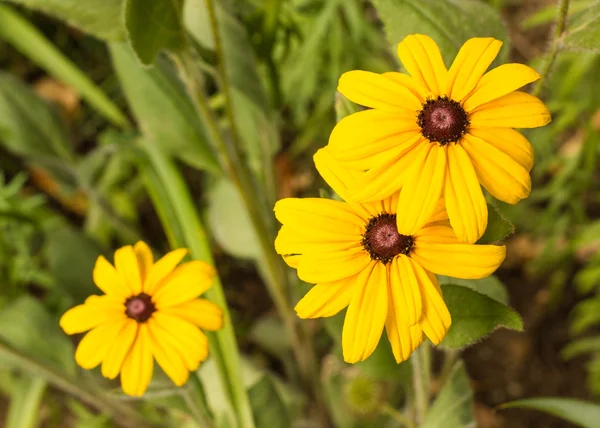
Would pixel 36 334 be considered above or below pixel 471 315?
above

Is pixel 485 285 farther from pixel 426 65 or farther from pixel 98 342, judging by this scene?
pixel 98 342

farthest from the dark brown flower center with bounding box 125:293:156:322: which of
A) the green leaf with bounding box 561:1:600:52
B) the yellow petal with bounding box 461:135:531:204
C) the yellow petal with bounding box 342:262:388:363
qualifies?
the green leaf with bounding box 561:1:600:52

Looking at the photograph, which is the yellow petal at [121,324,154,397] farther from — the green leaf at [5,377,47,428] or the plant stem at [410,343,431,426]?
the green leaf at [5,377,47,428]

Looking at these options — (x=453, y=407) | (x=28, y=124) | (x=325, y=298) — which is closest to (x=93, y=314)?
(x=325, y=298)

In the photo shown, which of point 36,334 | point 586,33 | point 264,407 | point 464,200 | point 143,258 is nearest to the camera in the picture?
point 464,200

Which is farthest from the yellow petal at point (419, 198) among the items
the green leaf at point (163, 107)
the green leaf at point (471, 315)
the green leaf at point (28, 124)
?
the green leaf at point (28, 124)

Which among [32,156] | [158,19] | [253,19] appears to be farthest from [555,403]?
[32,156]

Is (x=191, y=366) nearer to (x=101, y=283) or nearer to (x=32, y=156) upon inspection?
(x=101, y=283)
